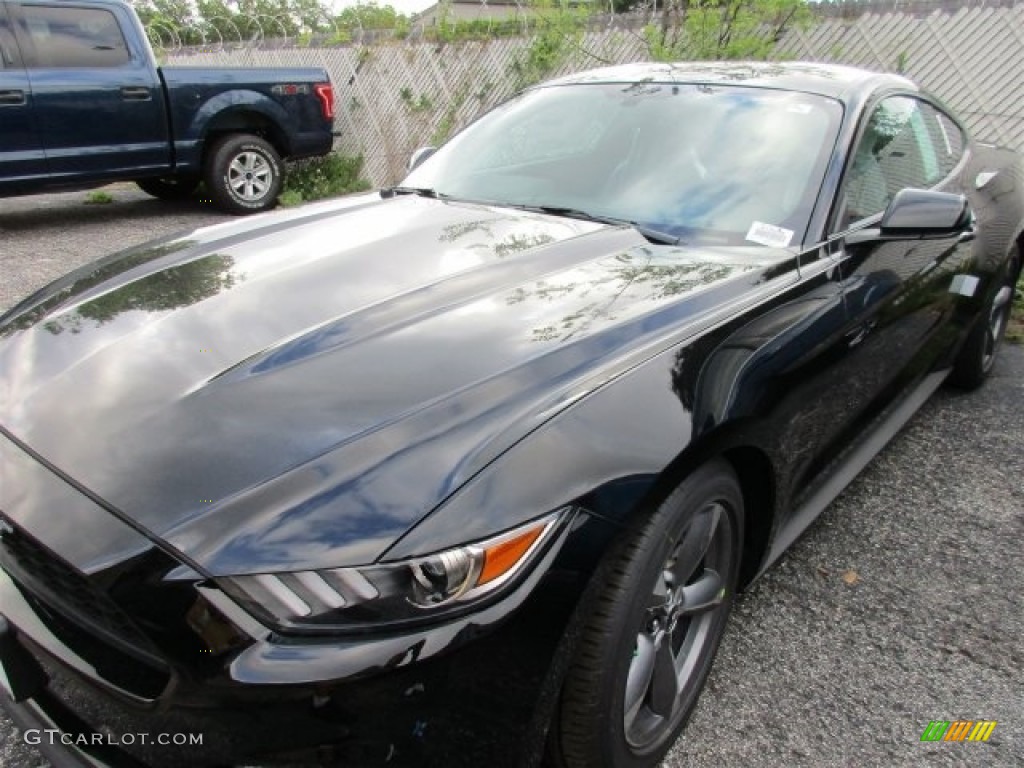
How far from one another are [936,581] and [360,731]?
214 centimetres

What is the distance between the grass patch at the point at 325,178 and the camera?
9.20m

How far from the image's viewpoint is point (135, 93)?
23.7 ft

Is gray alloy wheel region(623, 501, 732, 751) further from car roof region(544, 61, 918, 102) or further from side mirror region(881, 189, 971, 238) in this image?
car roof region(544, 61, 918, 102)

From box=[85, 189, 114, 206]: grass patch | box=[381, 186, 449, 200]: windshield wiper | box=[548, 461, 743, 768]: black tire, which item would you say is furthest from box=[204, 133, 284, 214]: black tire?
box=[548, 461, 743, 768]: black tire

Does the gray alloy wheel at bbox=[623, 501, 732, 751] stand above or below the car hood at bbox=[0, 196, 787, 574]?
below

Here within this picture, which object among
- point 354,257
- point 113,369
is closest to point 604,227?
point 354,257

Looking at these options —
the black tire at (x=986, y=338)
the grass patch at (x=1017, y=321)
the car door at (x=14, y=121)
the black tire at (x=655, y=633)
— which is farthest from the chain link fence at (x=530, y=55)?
the black tire at (x=655, y=633)

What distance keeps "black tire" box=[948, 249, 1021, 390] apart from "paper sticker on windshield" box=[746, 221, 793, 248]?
193 centimetres

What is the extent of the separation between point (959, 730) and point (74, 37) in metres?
8.09

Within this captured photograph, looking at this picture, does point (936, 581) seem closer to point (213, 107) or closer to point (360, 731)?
point (360, 731)

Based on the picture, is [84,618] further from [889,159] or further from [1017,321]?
[1017,321]

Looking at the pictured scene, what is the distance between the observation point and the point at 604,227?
2.53 metres

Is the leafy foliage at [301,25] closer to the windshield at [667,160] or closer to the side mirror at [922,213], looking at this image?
the windshield at [667,160]

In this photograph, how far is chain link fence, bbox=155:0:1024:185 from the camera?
614 cm
